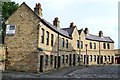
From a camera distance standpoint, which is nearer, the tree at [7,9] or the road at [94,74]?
the road at [94,74]

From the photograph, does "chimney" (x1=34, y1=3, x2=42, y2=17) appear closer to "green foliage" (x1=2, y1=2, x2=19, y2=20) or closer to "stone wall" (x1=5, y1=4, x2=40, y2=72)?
Answer: "stone wall" (x1=5, y1=4, x2=40, y2=72)

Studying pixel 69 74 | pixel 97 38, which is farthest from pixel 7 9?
pixel 69 74

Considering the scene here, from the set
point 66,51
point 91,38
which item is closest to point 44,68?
point 66,51

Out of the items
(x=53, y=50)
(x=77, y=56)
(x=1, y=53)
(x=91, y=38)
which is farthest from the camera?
(x=91, y=38)

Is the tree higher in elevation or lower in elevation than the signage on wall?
higher

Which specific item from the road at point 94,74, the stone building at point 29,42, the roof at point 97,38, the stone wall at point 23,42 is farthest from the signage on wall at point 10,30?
the roof at point 97,38

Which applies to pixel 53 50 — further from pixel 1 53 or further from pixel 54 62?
pixel 1 53

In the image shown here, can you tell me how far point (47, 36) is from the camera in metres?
29.9

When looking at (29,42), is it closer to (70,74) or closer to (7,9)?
(70,74)

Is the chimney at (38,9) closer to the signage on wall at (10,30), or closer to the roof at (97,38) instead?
the signage on wall at (10,30)

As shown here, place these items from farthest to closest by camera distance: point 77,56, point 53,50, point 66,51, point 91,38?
point 91,38 → point 77,56 → point 66,51 → point 53,50

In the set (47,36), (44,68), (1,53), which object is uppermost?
(47,36)

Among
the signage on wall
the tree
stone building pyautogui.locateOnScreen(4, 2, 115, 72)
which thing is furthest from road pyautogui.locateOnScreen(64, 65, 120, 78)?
the tree

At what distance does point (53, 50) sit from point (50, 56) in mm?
1718
